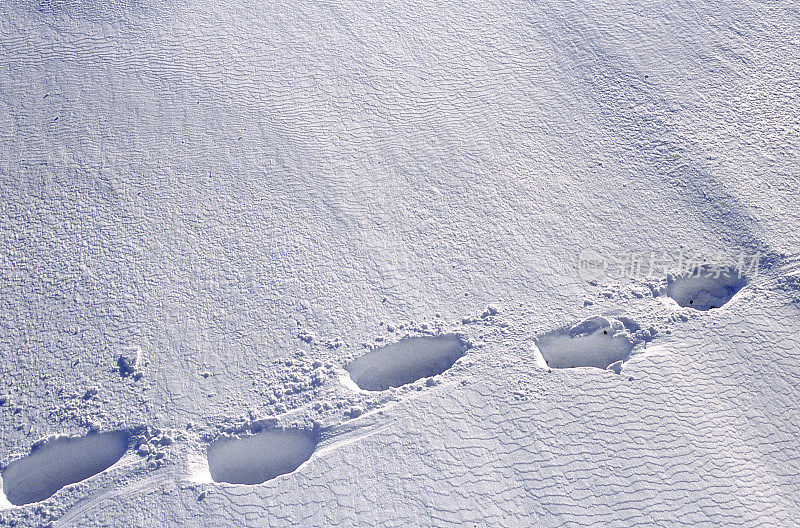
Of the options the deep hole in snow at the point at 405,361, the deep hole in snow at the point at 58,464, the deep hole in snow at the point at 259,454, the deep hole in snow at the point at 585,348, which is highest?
the deep hole in snow at the point at 585,348

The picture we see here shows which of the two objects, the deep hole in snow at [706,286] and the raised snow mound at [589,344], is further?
the deep hole in snow at [706,286]

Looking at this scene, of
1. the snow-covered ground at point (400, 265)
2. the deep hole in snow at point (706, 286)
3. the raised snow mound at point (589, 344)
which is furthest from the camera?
the deep hole in snow at point (706, 286)

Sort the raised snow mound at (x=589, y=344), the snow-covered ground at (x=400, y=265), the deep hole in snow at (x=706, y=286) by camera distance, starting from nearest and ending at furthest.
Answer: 1. the snow-covered ground at (x=400, y=265)
2. the raised snow mound at (x=589, y=344)
3. the deep hole in snow at (x=706, y=286)

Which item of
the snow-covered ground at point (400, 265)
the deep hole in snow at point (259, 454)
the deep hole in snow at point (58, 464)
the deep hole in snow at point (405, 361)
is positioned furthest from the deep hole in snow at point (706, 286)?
the deep hole in snow at point (58, 464)

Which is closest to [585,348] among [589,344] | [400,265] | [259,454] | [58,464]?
[589,344]

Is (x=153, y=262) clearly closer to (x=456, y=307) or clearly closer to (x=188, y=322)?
(x=188, y=322)

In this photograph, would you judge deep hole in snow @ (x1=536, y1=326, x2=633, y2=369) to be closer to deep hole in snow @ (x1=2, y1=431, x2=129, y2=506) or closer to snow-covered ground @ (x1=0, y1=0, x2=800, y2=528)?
snow-covered ground @ (x1=0, y1=0, x2=800, y2=528)

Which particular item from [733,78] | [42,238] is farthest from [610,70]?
[42,238]

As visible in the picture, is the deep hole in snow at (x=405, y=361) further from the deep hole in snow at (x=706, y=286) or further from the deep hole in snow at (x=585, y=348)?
the deep hole in snow at (x=706, y=286)
